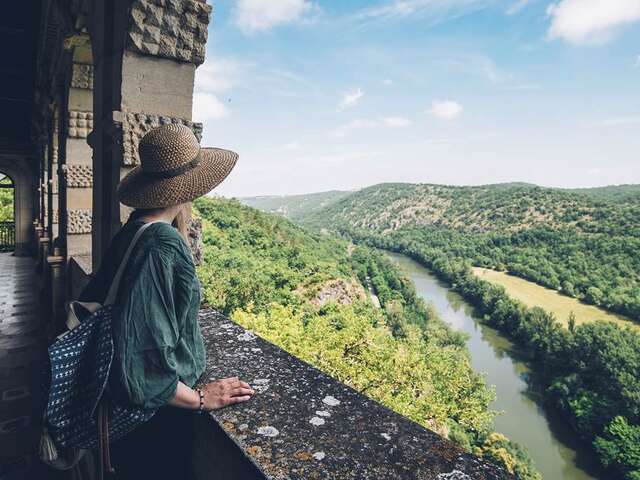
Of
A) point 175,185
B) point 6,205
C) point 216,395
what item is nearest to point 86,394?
point 216,395

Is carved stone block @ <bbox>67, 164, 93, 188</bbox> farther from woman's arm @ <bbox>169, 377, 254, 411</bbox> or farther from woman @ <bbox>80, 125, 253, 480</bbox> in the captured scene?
woman's arm @ <bbox>169, 377, 254, 411</bbox>

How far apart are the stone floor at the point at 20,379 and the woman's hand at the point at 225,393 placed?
1.62ft

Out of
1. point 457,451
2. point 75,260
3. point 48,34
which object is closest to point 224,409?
point 457,451

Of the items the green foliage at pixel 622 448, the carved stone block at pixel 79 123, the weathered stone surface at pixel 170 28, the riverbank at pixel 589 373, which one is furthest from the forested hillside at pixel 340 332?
the weathered stone surface at pixel 170 28

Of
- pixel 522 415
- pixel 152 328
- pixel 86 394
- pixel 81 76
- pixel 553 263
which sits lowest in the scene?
pixel 522 415

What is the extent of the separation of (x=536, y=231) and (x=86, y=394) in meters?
92.9

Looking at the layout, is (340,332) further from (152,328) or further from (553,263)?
(553,263)

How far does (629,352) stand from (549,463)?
13050mm

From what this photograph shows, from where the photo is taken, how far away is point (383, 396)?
1434 centimetres

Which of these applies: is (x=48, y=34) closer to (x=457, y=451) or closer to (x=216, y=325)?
(x=216, y=325)

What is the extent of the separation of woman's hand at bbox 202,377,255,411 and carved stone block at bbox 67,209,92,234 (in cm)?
440

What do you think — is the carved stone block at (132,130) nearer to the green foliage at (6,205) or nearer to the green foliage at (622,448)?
the green foliage at (6,205)

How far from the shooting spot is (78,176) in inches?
198

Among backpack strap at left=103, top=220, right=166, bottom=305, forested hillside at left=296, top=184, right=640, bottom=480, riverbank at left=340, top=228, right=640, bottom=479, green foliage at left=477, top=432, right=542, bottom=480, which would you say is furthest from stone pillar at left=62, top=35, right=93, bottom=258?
forested hillside at left=296, top=184, right=640, bottom=480
